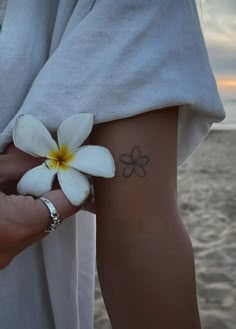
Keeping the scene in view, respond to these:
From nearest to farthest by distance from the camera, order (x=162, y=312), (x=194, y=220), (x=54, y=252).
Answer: (x=162, y=312) < (x=54, y=252) < (x=194, y=220)

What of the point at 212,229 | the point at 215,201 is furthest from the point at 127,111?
the point at 215,201

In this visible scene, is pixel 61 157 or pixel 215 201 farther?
pixel 215 201

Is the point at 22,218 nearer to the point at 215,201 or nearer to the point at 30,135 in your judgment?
the point at 30,135

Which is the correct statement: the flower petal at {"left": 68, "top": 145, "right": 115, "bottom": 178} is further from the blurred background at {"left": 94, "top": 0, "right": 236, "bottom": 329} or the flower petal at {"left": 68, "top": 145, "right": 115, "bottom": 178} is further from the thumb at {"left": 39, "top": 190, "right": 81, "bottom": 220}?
the blurred background at {"left": 94, "top": 0, "right": 236, "bottom": 329}

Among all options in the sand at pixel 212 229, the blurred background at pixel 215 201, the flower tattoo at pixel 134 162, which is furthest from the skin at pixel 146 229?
the sand at pixel 212 229

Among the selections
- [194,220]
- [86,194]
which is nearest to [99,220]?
[86,194]

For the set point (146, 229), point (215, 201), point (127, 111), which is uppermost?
point (127, 111)

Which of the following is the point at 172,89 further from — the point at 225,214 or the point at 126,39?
the point at 225,214

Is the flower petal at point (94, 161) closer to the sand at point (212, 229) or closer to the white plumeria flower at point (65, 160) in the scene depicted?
the white plumeria flower at point (65, 160)
